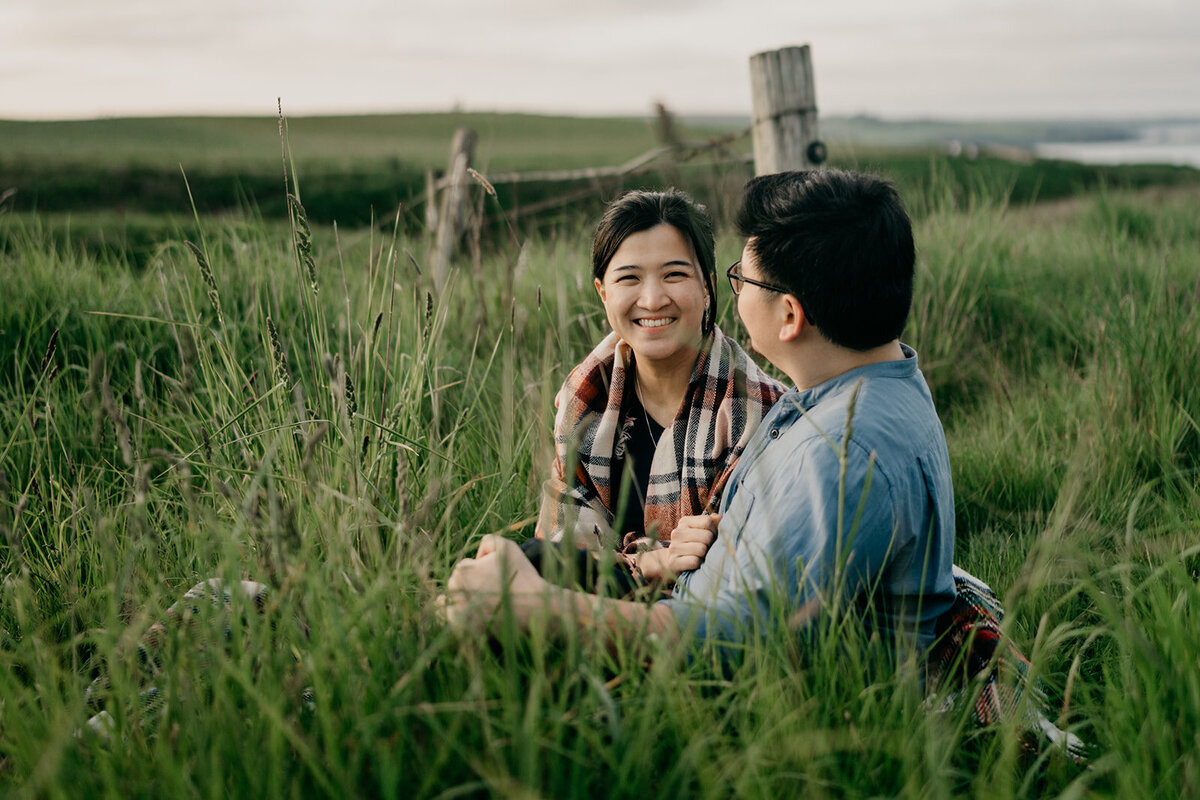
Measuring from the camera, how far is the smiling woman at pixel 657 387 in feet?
7.85

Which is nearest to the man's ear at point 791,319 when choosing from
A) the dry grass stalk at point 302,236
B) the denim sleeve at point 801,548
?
the denim sleeve at point 801,548

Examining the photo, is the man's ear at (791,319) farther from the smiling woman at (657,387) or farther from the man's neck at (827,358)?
the smiling woman at (657,387)

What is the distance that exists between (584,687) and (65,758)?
0.82 meters

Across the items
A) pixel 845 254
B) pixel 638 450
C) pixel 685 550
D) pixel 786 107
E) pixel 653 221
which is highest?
pixel 786 107

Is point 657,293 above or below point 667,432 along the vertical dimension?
above

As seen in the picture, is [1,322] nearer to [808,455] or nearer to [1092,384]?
[808,455]

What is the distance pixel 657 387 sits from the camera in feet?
8.55

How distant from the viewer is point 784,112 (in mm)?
4266

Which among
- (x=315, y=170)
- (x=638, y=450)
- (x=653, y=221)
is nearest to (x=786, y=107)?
(x=653, y=221)

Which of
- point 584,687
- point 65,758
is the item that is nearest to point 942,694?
point 584,687

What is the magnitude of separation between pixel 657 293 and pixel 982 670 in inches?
49.6

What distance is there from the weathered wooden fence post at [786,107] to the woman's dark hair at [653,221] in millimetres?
1981

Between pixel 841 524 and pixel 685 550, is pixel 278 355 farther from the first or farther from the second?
pixel 841 524

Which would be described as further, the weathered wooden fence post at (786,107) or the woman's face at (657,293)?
the weathered wooden fence post at (786,107)
